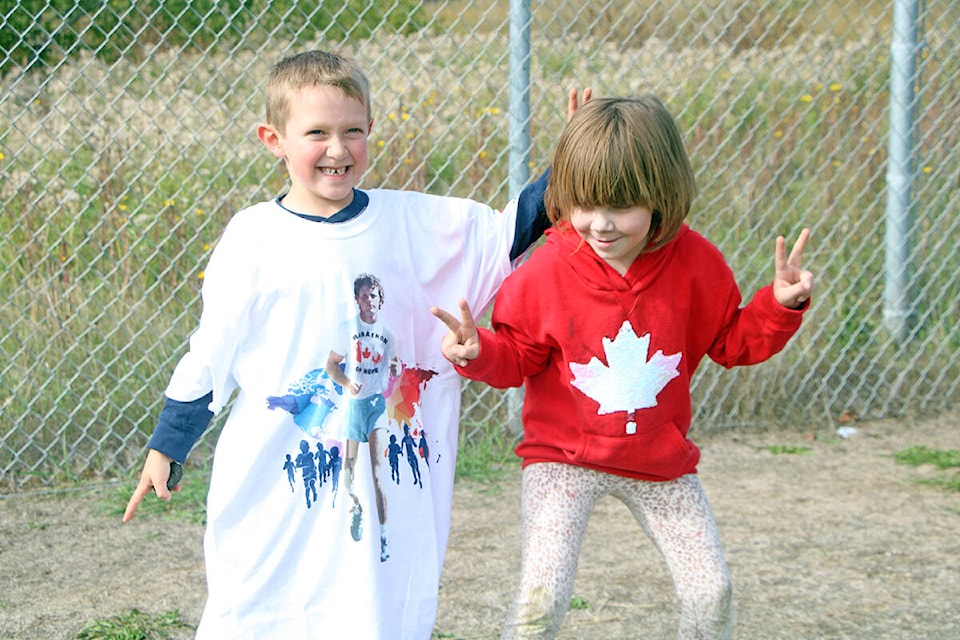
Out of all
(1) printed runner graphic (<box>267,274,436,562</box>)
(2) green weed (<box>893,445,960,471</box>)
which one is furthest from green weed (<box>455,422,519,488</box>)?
(1) printed runner graphic (<box>267,274,436,562</box>)

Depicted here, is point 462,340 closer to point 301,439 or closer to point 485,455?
point 301,439

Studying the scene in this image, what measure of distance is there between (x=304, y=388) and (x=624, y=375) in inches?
25.4

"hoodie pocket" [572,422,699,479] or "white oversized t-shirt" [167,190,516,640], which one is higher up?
"hoodie pocket" [572,422,699,479]

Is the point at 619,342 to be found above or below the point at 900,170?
below

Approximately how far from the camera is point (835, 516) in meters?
3.87

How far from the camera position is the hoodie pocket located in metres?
2.36

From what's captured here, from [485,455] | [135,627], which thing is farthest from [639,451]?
[485,455]

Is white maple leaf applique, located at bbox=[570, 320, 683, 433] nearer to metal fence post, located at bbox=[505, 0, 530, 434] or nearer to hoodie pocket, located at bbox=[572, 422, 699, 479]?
hoodie pocket, located at bbox=[572, 422, 699, 479]

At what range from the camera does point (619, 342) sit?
7.72ft

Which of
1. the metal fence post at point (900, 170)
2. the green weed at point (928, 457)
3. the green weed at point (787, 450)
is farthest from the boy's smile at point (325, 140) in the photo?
the metal fence post at point (900, 170)

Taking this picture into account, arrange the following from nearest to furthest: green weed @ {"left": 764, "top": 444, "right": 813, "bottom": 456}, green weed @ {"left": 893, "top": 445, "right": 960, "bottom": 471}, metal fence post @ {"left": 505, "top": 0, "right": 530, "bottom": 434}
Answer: metal fence post @ {"left": 505, "top": 0, "right": 530, "bottom": 434} < green weed @ {"left": 893, "top": 445, "right": 960, "bottom": 471} < green weed @ {"left": 764, "top": 444, "right": 813, "bottom": 456}

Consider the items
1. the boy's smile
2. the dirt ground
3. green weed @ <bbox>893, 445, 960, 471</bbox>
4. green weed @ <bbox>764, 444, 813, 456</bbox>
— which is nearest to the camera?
the boy's smile

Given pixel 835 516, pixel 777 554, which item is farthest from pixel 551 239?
pixel 835 516

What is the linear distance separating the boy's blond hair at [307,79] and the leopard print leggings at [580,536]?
34.3 inches
